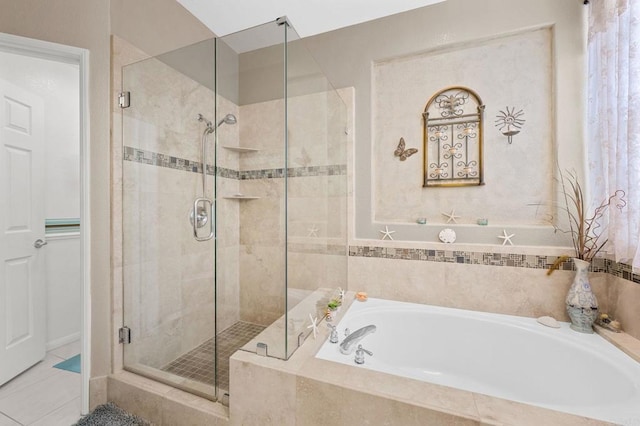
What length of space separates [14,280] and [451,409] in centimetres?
274

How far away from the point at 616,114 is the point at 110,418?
122 inches

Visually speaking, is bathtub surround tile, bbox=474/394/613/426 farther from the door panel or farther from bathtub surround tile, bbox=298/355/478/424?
the door panel

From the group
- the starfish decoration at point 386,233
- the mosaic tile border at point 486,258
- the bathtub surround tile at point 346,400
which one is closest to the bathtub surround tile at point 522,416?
the bathtub surround tile at point 346,400

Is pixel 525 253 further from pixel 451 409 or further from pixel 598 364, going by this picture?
pixel 451 409

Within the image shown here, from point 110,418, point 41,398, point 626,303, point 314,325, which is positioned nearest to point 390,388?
point 314,325

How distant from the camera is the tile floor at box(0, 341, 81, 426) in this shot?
4.83 feet

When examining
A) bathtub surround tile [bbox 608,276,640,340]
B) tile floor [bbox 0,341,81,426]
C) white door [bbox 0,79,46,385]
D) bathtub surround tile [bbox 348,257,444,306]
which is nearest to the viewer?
bathtub surround tile [bbox 608,276,640,340]

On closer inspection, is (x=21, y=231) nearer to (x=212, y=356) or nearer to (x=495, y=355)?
(x=212, y=356)

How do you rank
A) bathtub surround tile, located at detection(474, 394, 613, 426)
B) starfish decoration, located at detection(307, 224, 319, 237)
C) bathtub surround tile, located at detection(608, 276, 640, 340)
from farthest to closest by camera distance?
starfish decoration, located at detection(307, 224, 319, 237), bathtub surround tile, located at detection(608, 276, 640, 340), bathtub surround tile, located at detection(474, 394, 613, 426)

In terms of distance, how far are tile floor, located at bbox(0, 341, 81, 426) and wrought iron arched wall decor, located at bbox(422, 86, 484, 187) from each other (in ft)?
8.64

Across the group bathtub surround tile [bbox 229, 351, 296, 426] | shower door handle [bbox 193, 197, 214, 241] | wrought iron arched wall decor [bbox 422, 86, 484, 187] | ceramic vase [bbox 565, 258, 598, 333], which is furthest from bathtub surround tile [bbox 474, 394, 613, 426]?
shower door handle [bbox 193, 197, 214, 241]

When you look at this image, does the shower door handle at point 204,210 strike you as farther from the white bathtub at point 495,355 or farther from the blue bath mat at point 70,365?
the blue bath mat at point 70,365

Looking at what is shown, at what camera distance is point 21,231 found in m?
1.90

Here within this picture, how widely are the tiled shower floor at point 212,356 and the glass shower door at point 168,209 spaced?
0.01 meters
